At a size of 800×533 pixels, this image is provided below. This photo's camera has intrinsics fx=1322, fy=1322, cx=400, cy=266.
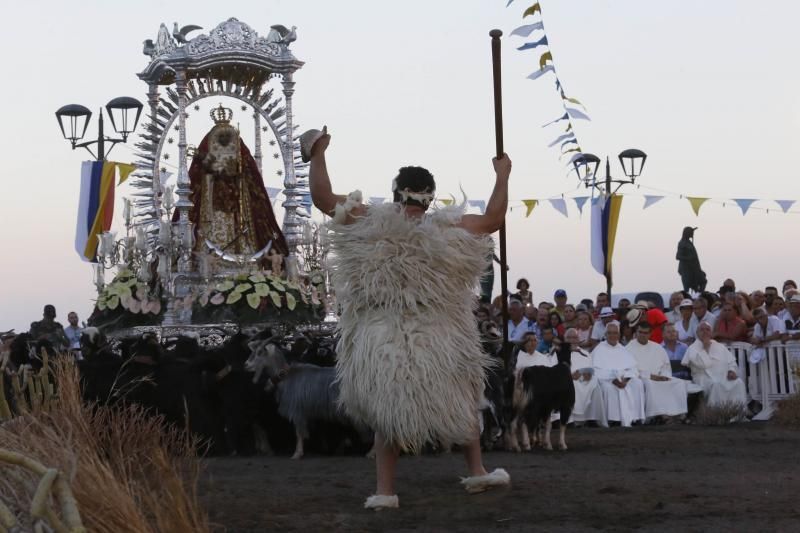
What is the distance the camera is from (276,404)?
12.3 meters

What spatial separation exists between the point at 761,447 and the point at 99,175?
34.5ft

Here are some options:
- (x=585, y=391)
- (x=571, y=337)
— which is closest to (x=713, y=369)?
(x=585, y=391)

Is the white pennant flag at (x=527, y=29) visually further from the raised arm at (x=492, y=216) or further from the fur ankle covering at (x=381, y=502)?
the fur ankle covering at (x=381, y=502)

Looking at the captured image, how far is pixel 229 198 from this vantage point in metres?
18.4

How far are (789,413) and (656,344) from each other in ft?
6.57

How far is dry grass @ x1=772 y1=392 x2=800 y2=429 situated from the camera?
14305 mm

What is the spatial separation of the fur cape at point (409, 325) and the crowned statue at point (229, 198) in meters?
10.5

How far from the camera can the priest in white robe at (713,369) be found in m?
15.9

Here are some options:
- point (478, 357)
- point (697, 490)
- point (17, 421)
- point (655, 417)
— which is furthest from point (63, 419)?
point (655, 417)

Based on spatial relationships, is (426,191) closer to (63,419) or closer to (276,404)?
(63,419)

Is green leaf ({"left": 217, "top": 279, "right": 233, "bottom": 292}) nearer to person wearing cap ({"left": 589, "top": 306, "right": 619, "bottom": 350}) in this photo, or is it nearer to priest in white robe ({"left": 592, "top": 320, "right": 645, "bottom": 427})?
priest in white robe ({"left": 592, "top": 320, "right": 645, "bottom": 427})

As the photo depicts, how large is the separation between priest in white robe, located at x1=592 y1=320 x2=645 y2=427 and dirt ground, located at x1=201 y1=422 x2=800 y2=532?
11.5ft

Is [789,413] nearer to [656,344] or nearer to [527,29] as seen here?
[656,344]

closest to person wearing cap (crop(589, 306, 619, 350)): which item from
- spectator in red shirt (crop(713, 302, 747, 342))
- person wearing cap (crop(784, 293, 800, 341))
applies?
spectator in red shirt (crop(713, 302, 747, 342))
